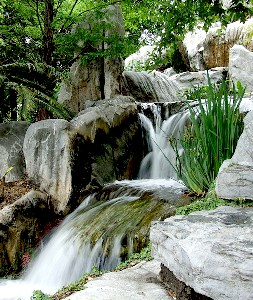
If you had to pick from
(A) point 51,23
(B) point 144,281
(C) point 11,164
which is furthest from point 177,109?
(B) point 144,281

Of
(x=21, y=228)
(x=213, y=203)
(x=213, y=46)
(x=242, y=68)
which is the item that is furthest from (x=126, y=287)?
(x=213, y=46)

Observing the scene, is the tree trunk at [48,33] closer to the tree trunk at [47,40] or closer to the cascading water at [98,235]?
the tree trunk at [47,40]

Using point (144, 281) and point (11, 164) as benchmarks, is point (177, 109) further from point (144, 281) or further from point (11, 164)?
point (144, 281)

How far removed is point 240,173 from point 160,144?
4.45 metres

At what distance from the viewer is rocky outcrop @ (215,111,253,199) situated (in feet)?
9.70

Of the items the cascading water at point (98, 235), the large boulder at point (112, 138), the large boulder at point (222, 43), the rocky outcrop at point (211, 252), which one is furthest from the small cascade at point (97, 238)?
the large boulder at point (222, 43)

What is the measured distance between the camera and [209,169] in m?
4.06

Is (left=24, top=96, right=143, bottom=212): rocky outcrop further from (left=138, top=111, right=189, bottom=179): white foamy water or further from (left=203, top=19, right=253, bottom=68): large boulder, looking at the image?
(left=203, top=19, right=253, bottom=68): large boulder

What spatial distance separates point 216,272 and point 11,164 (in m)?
5.60

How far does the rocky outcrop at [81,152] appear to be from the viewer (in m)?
6.36

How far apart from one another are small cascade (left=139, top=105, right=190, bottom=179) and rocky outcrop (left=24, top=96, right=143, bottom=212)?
0.27 m

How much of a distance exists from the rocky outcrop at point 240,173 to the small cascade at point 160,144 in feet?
11.3

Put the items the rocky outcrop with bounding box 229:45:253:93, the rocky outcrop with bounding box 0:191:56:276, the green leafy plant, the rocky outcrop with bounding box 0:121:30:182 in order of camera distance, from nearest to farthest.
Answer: the rocky outcrop with bounding box 0:191:56:276 → the green leafy plant → the rocky outcrop with bounding box 0:121:30:182 → the rocky outcrop with bounding box 229:45:253:93

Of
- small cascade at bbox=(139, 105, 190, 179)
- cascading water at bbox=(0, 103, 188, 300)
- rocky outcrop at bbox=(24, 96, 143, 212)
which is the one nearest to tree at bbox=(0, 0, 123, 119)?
rocky outcrop at bbox=(24, 96, 143, 212)
